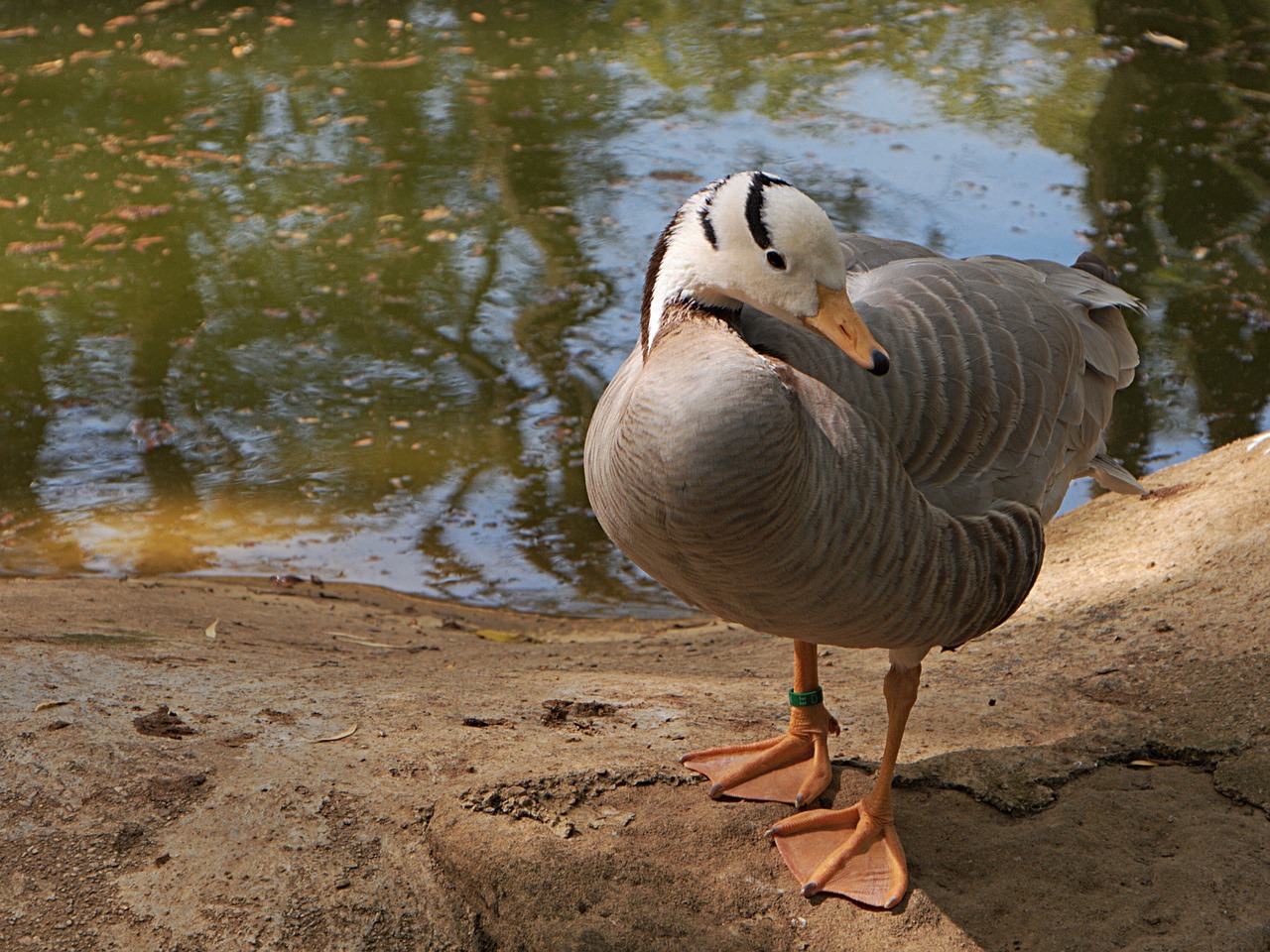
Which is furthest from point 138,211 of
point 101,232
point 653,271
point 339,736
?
point 653,271

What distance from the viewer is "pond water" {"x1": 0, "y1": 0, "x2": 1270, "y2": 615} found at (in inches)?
252

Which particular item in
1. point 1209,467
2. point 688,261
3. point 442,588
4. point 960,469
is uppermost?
point 688,261

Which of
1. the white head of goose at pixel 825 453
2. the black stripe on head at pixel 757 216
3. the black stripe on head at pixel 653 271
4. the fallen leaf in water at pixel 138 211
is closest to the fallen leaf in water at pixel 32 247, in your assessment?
the fallen leaf in water at pixel 138 211

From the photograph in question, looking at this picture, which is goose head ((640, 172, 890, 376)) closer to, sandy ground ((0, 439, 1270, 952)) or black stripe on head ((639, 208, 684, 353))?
black stripe on head ((639, 208, 684, 353))

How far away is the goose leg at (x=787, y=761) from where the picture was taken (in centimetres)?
352

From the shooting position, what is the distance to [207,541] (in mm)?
6082

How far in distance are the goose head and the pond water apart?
10.2 feet

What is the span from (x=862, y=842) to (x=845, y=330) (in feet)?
4.69

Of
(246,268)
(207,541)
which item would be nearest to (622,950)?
(207,541)

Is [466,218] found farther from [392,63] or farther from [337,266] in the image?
[392,63]

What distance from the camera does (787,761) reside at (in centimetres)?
368

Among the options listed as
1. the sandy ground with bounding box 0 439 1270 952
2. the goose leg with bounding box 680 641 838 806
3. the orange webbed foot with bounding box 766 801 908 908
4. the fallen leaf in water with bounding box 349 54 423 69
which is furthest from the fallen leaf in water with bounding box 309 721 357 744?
the fallen leaf in water with bounding box 349 54 423 69

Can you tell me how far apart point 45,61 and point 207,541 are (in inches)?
307

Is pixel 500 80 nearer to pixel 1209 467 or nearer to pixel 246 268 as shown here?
pixel 246 268
